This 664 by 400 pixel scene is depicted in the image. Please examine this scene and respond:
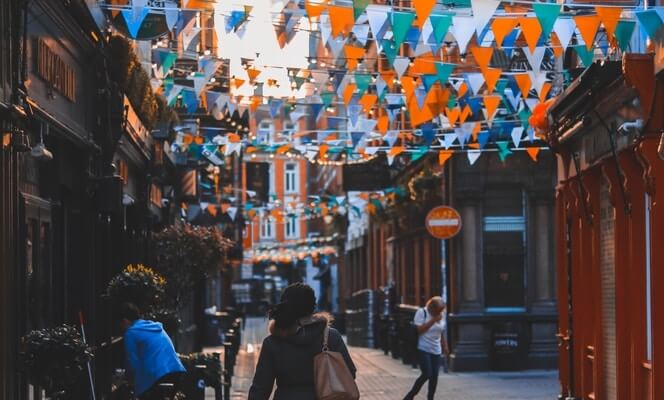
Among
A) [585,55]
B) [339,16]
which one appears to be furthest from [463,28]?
[585,55]

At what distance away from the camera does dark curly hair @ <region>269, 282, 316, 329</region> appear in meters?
8.49

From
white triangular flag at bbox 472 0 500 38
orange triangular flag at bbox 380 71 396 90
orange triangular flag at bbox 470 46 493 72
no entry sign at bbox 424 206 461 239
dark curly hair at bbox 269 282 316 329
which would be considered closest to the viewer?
dark curly hair at bbox 269 282 316 329

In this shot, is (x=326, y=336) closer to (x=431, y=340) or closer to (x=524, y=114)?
(x=431, y=340)

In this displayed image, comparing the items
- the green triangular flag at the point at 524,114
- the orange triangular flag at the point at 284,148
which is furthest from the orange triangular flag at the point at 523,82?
the orange triangular flag at the point at 284,148

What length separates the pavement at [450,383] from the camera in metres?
22.8

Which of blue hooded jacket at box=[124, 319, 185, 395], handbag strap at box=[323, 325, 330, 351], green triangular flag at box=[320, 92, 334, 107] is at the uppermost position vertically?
green triangular flag at box=[320, 92, 334, 107]

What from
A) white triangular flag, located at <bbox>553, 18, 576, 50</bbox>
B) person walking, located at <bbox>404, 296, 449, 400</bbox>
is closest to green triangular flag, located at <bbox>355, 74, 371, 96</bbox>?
person walking, located at <bbox>404, 296, 449, 400</bbox>

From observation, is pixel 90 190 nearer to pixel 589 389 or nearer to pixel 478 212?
pixel 589 389

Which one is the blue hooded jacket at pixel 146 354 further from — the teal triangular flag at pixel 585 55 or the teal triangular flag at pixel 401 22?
the teal triangular flag at pixel 585 55

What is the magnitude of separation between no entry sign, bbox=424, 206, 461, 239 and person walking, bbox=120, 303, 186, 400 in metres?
16.8

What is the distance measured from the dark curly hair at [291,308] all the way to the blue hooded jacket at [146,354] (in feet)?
8.02

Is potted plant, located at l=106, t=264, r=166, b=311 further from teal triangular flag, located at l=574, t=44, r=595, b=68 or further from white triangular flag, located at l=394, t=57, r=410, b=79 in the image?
teal triangular flag, located at l=574, t=44, r=595, b=68

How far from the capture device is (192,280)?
25922mm

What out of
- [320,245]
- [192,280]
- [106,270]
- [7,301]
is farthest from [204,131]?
[320,245]
